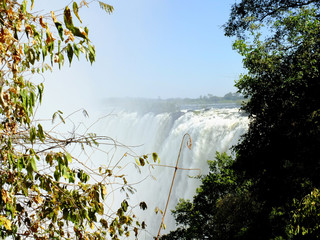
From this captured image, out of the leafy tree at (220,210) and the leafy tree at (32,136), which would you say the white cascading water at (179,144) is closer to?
the leafy tree at (220,210)

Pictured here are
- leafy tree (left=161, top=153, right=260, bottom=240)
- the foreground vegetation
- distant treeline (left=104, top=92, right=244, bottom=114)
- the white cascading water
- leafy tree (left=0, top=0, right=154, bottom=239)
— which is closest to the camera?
leafy tree (left=0, top=0, right=154, bottom=239)

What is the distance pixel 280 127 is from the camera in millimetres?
8242

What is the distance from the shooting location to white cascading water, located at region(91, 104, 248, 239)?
72.1 ft

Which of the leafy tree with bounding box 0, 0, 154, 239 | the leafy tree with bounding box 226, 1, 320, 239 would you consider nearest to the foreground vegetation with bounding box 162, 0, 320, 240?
the leafy tree with bounding box 226, 1, 320, 239

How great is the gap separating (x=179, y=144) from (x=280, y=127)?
18.6m

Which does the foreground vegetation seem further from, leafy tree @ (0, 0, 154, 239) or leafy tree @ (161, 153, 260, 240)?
leafy tree @ (0, 0, 154, 239)

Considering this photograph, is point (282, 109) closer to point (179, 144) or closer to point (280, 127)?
point (280, 127)

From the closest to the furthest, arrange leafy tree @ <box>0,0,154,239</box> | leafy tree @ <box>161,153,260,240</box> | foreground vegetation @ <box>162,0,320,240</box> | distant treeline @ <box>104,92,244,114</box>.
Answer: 1. leafy tree @ <box>0,0,154,239</box>
2. foreground vegetation @ <box>162,0,320,240</box>
3. leafy tree @ <box>161,153,260,240</box>
4. distant treeline @ <box>104,92,244,114</box>

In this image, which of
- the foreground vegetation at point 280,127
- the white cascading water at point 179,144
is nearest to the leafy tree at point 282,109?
the foreground vegetation at point 280,127

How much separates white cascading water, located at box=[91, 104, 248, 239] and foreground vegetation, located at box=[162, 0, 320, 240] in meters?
5.92

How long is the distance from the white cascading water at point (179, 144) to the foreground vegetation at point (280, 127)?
5.92 m

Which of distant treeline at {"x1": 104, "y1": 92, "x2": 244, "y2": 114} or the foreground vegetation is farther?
distant treeline at {"x1": 104, "y1": 92, "x2": 244, "y2": 114}

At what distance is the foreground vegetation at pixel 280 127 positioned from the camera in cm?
746

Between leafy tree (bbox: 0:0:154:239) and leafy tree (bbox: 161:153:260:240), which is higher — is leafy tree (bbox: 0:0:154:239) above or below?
above
